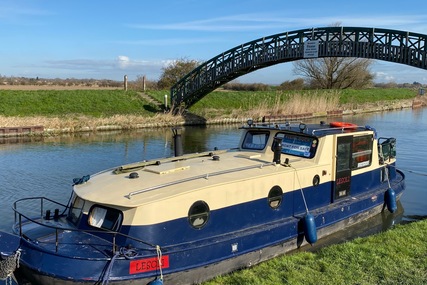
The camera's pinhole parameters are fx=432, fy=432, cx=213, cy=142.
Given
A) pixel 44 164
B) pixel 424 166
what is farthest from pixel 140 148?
pixel 424 166

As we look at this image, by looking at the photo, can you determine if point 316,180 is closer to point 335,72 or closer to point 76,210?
point 76,210

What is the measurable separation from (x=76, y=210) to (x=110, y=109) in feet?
91.8

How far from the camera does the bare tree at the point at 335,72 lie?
6144cm

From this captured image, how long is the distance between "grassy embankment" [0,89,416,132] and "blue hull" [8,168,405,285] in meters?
22.1

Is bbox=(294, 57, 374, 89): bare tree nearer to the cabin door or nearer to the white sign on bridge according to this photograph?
the white sign on bridge

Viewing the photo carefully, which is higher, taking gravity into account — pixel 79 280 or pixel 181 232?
pixel 181 232

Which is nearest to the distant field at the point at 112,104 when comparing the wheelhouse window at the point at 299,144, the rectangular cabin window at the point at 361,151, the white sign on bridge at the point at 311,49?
the white sign on bridge at the point at 311,49

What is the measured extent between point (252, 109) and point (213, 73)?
5843 mm

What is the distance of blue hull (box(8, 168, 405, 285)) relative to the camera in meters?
6.71

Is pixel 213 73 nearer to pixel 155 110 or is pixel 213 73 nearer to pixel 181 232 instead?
pixel 155 110

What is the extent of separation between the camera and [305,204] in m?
9.72

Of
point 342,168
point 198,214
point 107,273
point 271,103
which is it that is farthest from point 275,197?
point 271,103

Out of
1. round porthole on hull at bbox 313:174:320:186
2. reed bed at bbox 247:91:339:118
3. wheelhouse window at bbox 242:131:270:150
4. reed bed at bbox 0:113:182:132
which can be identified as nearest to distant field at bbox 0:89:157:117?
reed bed at bbox 0:113:182:132

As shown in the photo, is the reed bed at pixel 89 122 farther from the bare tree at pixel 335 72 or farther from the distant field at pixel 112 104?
the bare tree at pixel 335 72
